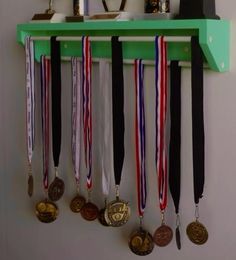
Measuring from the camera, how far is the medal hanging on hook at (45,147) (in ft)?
4.74

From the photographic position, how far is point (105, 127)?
1.36m

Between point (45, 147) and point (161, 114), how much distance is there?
1.37 ft

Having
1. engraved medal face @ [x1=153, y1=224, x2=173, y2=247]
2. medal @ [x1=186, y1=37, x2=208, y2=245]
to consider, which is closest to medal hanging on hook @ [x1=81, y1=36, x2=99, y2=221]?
engraved medal face @ [x1=153, y1=224, x2=173, y2=247]

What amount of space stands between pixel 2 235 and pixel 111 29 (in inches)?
35.4

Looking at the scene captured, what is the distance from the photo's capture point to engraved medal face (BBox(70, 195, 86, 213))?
1.45 meters

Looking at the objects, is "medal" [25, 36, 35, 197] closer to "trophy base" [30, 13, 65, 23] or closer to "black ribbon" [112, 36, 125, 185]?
"trophy base" [30, 13, 65, 23]

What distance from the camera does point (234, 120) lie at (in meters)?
1.19

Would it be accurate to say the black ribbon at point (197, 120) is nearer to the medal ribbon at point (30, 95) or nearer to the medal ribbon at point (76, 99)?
the medal ribbon at point (76, 99)

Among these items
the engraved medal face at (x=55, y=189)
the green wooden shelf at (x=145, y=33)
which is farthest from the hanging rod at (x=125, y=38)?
the engraved medal face at (x=55, y=189)

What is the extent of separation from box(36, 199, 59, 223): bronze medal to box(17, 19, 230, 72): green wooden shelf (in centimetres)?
43

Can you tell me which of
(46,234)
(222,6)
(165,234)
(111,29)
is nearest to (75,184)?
(46,234)

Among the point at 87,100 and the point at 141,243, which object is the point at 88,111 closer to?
the point at 87,100

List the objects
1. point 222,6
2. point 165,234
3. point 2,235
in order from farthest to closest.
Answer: point 2,235 → point 165,234 → point 222,6

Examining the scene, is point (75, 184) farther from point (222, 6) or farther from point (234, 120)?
point (222, 6)
